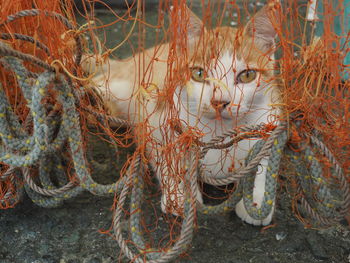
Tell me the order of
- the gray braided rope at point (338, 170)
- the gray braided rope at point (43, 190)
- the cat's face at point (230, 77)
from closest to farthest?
1. the gray braided rope at point (338, 170)
2. the cat's face at point (230, 77)
3. the gray braided rope at point (43, 190)

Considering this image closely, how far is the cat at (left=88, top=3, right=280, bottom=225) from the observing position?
789mm

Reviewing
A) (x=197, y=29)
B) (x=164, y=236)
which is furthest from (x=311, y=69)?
(x=164, y=236)

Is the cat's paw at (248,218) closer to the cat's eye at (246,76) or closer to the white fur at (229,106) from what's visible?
the white fur at (229,106)

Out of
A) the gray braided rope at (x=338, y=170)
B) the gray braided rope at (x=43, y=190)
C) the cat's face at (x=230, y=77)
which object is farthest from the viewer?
the gray braided rope at (x=43, y=190)

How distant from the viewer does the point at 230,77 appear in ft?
3.02

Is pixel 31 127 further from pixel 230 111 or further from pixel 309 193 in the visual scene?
pixel 309 193

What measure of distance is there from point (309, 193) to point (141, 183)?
392mm

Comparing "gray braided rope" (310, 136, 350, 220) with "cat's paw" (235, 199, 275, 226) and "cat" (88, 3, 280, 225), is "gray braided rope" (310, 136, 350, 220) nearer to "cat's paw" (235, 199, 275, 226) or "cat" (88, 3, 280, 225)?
"cat" (88, 3, 280, 225)

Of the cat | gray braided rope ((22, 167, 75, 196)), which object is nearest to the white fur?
the cat

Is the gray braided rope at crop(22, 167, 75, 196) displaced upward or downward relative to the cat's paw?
upward

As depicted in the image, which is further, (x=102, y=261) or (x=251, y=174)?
(x=102, y=261)

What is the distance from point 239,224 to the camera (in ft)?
3.52

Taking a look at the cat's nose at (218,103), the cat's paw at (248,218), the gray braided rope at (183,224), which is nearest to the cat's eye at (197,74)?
the cat's nose at (218,103)

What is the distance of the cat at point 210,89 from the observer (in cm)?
79
